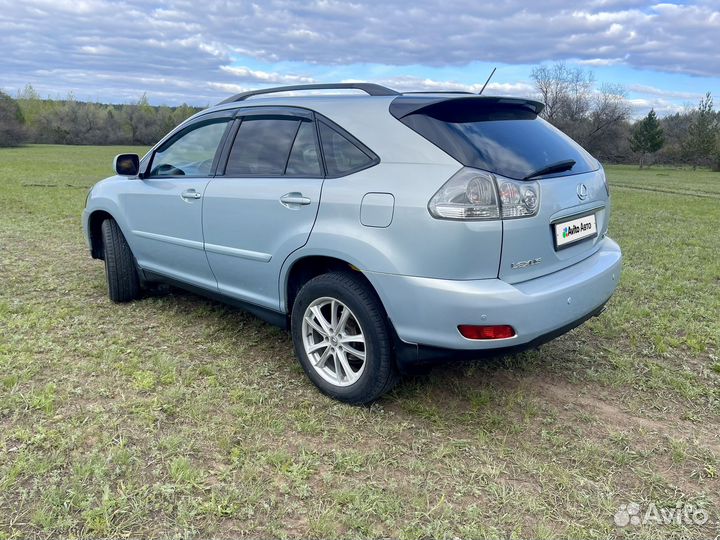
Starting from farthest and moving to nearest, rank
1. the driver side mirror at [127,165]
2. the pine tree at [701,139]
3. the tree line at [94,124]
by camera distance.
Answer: the tree line at [94,124], the pine tree at [701,139], the driver side mirror at [127,165]

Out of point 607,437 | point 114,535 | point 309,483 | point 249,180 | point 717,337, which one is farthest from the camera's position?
point 717,337

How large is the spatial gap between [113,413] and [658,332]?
380 centimetres

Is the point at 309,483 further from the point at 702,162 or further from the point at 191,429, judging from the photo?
the point at 702,162

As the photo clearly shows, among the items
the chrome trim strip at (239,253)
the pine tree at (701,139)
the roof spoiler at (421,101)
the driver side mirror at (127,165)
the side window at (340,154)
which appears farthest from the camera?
the pine tree at (701,139)

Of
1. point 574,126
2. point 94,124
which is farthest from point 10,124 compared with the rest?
point 574,126

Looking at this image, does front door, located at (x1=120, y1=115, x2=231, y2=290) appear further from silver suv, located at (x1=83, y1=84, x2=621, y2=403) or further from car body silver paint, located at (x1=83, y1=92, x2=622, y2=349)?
car body silver paint, located at (x1=83, y1=92, x2=622, y2=349)

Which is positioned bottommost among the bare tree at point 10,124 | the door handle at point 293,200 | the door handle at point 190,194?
the door handle at point 190,194

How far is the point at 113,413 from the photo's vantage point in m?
2.99

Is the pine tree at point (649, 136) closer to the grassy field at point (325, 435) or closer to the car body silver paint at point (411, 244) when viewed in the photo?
the grassy field at point (325, 435)

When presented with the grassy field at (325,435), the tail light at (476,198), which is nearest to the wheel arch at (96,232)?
the grassy field at (325,435)

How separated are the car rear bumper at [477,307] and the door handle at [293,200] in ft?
2.06

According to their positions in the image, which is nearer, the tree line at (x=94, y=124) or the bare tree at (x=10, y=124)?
the bare tree at (x=10, y=124)

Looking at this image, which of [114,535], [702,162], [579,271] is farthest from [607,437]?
[702,162]

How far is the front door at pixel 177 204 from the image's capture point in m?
3.93
